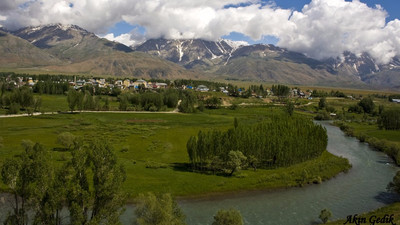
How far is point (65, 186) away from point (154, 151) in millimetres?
58848

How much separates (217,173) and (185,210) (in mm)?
19755

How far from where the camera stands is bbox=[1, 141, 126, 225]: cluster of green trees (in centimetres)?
3078

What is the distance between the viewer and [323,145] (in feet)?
311

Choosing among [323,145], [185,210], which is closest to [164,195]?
[185,210]

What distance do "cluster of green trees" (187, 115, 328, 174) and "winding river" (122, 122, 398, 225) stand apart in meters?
11.7

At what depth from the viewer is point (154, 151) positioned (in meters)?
90.5

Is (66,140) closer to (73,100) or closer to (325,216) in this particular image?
(325,216)

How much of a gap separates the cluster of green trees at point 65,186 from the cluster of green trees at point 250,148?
132 ft

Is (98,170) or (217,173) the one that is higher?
(98,170)

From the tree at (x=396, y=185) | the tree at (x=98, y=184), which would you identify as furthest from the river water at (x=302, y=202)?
the tree at (x=98, y=184)

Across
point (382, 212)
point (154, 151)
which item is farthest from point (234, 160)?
point (382, 212)

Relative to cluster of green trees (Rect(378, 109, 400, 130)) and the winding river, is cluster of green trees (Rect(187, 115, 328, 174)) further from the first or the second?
cluster of green trees (Rect(378, 109, 400, 130))

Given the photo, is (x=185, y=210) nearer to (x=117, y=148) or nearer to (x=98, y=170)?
(x=98, y=170)

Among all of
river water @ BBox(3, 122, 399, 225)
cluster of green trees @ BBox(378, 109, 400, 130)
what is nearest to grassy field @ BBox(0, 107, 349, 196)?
river water @ BBox(3, 122, 399, 225)
